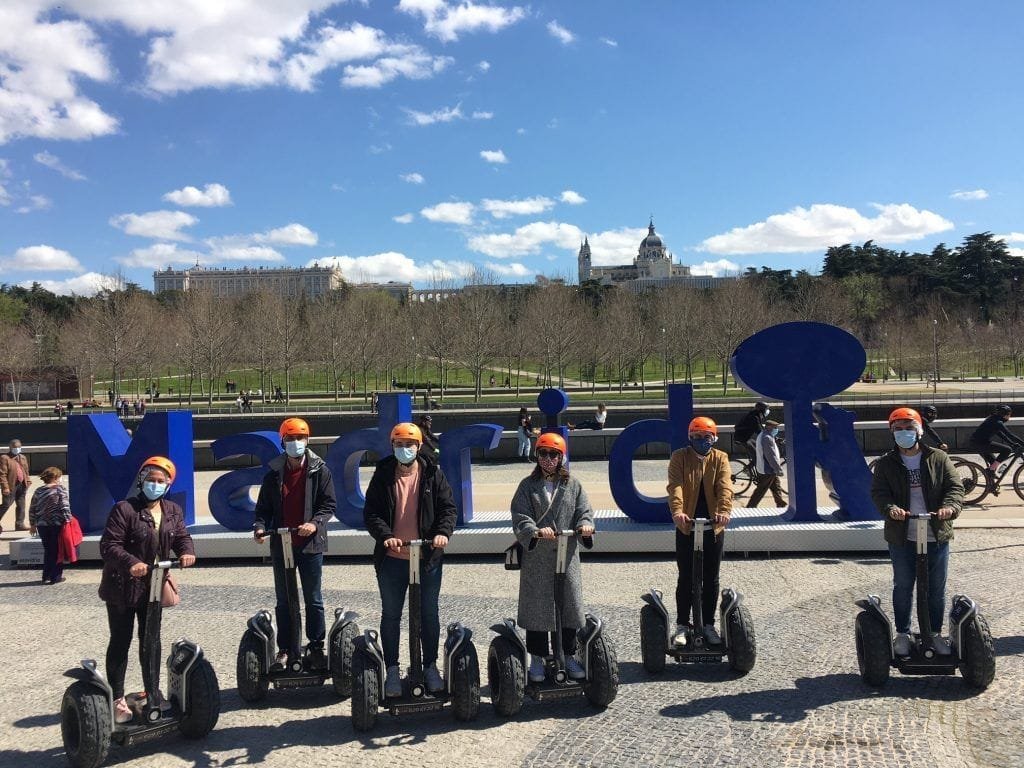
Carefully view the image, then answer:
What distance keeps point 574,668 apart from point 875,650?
2223mm

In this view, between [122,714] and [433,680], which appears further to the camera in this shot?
[433,680]

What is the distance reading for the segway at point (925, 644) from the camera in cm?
543

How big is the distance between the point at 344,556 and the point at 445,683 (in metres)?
5.33

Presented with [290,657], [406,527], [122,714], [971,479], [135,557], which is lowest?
[122,714]

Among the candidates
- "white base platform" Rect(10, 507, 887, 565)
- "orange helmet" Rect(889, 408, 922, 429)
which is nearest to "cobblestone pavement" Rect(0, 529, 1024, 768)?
"white base platform" Rect(10, 507, 887, 565)

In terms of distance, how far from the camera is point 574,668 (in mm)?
5352

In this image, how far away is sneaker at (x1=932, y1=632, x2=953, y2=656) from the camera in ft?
18.1

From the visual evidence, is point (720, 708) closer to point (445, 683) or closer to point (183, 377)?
point (445, 683)

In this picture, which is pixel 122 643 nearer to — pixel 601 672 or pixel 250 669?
pixel 250 669

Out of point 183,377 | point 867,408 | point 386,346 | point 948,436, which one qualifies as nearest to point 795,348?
point 948,436

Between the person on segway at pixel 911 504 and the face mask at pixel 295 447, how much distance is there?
170 inches

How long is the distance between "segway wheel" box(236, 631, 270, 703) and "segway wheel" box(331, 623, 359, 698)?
52cm

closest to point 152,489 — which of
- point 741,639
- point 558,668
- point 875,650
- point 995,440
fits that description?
point 558,668

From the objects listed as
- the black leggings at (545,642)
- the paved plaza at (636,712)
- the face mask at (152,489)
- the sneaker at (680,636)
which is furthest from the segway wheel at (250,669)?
the sneaker at (680,636)
